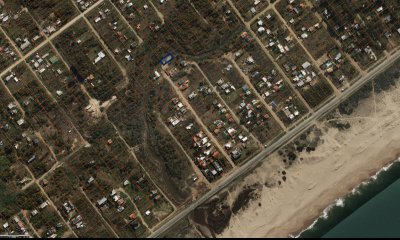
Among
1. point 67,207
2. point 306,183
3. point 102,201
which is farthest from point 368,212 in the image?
point 67,207

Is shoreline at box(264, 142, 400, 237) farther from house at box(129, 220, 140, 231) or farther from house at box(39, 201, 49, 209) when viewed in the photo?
house at box(39, 201, 49, 209)

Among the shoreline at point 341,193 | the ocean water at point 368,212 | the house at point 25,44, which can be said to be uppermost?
the house at point 25,44

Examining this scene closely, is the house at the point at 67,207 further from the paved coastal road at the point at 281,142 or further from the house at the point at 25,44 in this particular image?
the house at the point at 25,44

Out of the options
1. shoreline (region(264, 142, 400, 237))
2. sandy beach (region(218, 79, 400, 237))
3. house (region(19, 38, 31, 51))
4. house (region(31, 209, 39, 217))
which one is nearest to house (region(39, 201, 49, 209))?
house (region(31, 209, 39, 217))

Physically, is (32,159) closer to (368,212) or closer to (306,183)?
(306,183)

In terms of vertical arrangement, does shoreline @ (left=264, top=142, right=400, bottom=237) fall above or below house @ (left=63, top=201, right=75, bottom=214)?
below

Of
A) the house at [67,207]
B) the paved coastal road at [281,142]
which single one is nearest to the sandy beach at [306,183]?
the paved coastal road at [281,142]
